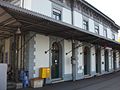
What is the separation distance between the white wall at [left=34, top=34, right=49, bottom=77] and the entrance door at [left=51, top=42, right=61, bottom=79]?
1229 millimetres

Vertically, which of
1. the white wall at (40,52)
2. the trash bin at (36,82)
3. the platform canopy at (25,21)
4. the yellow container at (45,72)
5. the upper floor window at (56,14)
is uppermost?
the upper floor window at (56,14)

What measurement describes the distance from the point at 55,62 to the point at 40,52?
7.36 feet

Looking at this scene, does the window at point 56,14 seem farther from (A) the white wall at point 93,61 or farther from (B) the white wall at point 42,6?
(A) the white wall at point 93,61

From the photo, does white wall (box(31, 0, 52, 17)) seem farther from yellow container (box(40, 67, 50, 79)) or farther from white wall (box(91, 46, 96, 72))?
white wall (box(91, 46, 96, 72))

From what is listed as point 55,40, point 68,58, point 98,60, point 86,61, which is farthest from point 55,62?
point 98,60

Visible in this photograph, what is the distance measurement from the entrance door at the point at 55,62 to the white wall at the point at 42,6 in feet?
7.80

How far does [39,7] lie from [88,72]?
8.20m

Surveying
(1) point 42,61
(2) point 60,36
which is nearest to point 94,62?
(2) point 60,36

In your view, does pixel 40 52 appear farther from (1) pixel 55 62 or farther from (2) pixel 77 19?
(2) pixel 77 19

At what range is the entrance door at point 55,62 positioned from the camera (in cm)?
1387

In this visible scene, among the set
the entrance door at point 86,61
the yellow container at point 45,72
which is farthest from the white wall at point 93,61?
the yellow container at point 45,72

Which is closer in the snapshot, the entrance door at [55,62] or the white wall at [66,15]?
the entrance door at [55,62]

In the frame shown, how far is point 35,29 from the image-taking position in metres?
11.3

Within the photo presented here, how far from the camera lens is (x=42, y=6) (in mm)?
12891
